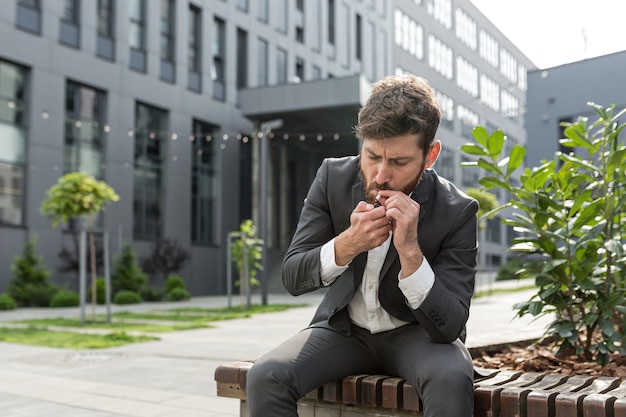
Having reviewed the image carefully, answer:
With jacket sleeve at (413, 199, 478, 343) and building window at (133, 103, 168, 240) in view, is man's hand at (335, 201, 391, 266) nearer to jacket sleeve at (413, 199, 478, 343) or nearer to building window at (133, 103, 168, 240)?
jacket sleeve at (413, 199, 478, 343)

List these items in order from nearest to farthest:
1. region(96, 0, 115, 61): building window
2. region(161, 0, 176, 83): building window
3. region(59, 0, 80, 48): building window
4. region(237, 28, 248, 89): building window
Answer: region(59, 0, 80, 48): building window < region(96, 0, 115, 61): building window < region(161, 0, 176, 83): building window < region(237, 28, 248, 89): building window

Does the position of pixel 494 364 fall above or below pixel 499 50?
below

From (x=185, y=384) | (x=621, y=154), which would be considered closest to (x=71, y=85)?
(x=185, y=384)

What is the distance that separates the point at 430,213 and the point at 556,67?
280cm

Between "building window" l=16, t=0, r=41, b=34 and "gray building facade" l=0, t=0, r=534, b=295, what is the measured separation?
0.04m

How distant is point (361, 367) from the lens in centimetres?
244

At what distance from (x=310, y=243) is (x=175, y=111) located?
24.2m

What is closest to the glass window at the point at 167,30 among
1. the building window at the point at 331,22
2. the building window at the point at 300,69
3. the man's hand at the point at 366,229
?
the building window at the point at 300,69

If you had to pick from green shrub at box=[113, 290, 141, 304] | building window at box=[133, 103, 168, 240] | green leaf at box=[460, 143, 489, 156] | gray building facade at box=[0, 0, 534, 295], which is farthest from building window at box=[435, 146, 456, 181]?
building window at box=[133, 103, 168, 240]

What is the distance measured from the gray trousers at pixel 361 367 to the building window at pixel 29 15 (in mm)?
20427

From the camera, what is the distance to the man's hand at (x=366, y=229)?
6.70 feet

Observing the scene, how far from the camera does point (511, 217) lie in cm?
351

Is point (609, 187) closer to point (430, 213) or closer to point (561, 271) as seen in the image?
point (561, 271)

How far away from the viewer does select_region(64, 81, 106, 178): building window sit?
21703 mm
